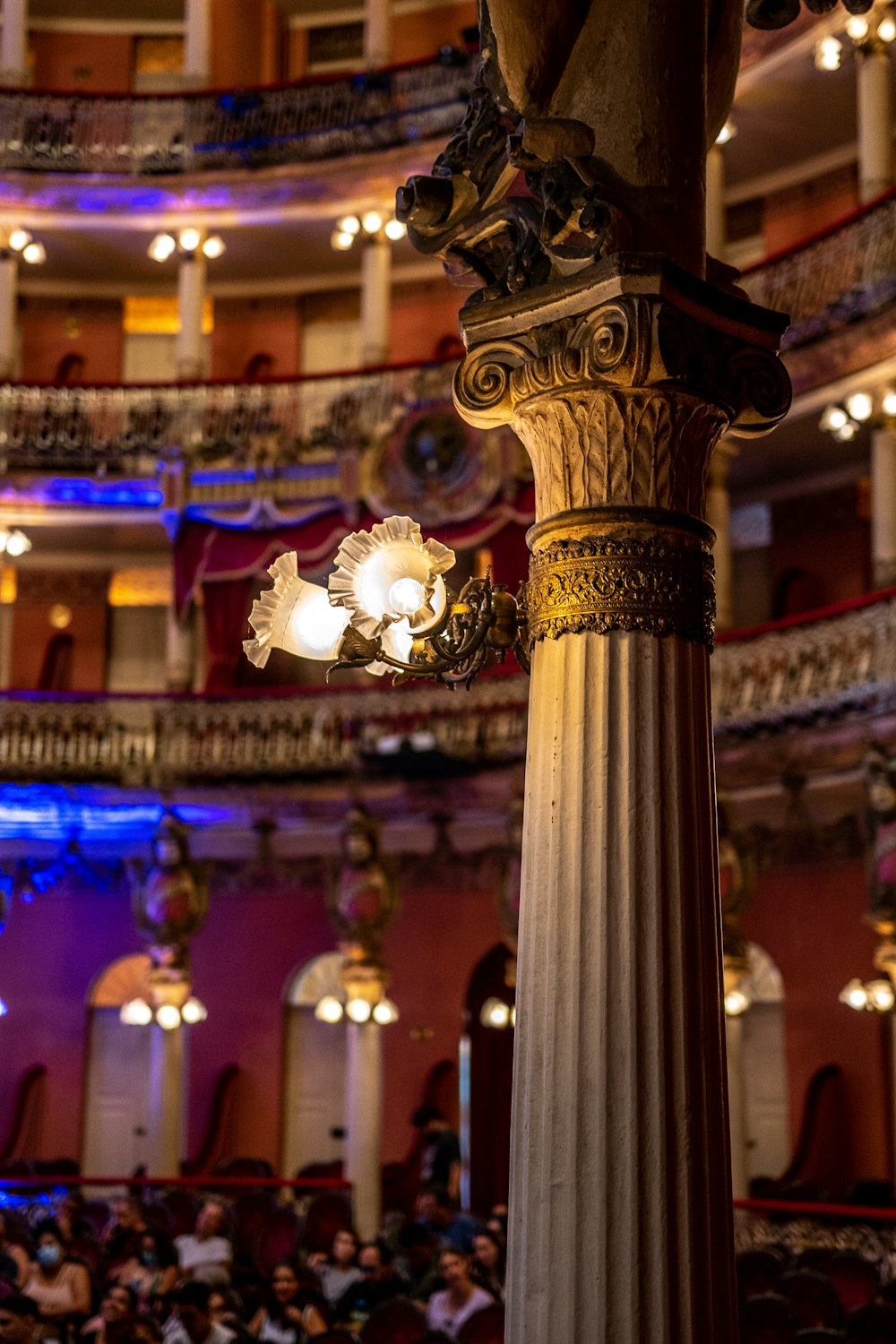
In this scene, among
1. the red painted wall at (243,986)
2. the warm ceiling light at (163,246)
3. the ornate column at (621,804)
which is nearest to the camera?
the ornate column at (621,804)

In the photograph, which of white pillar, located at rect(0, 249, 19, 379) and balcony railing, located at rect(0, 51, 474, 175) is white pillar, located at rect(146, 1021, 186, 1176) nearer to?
white pillar, located at rect(0, 249, 19, 379)

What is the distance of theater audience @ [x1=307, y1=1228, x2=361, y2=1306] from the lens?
1136 centimetres

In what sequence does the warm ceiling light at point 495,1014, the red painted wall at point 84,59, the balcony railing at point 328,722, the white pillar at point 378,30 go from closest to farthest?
1. the balcony railing at point 328,722
2. the warm ceiling light at point 495,1014
3. the white pillar at point 378,30
4. the red painted wall at point 84,59

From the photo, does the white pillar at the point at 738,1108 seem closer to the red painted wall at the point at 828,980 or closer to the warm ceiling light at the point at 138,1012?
the red painted wall at the point at 828,980

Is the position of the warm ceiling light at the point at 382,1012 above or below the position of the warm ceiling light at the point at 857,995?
above

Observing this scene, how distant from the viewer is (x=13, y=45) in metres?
22.4

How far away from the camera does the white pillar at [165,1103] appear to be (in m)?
17.6

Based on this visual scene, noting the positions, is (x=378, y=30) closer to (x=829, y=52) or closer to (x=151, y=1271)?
(x=829, y=52)

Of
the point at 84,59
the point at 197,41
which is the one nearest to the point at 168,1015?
the point at 197,41

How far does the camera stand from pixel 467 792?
1727 cm

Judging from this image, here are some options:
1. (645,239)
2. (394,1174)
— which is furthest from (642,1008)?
(394,1174)

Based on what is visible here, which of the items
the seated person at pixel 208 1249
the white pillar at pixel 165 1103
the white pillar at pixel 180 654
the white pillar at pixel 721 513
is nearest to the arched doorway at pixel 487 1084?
the white pillar at pixel 165 1103

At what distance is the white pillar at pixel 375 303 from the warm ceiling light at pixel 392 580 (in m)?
16.4

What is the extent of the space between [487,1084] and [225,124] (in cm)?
1209
